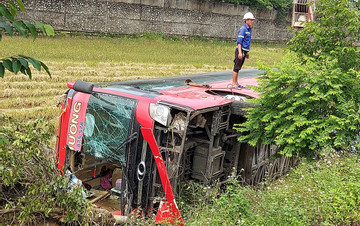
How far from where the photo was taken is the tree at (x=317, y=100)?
24.9 ft

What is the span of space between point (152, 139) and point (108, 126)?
95 cm

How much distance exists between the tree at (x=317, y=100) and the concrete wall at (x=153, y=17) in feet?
51.7

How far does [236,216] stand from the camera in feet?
20.9

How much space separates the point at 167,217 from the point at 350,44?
15.1 feet

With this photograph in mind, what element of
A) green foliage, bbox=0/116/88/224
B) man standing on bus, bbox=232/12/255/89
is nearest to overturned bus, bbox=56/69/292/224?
green foliage, bbox=0/116/88/224

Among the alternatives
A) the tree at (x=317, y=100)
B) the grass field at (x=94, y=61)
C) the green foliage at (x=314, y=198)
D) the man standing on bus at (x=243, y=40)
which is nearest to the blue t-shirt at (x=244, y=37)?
the man standing on bus at (x=243, y=40)

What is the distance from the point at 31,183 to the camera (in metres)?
6.75

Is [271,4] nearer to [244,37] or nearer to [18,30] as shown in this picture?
[244,37]

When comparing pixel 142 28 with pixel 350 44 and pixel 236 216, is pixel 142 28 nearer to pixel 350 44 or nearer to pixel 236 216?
pixel 350 44

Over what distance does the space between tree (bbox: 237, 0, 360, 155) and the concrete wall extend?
15743 mm

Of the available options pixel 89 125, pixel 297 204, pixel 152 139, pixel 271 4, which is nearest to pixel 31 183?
pixel 89 125

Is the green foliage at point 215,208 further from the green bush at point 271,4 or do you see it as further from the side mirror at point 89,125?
the green bush at point 271,4

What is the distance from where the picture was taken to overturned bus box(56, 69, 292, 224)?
7.19 m

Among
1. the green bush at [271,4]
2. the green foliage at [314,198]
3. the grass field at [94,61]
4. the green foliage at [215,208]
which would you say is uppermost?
the green bush at [271,4]
